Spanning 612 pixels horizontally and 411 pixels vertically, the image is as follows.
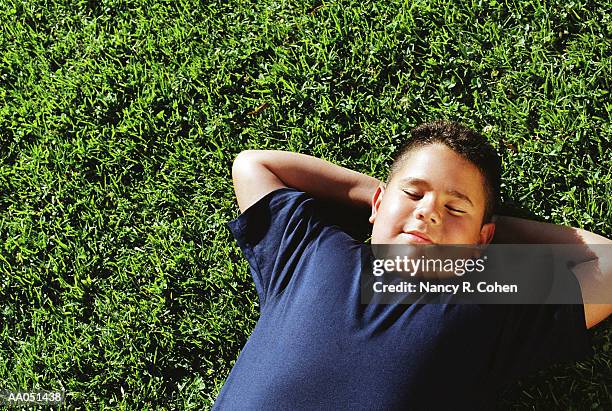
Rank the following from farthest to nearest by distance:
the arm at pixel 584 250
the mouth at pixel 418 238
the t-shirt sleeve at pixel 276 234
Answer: the t-shirt sleeve at pixel 276 234 → the arm at pixel 584 250 → the mouth at pixel 418 238

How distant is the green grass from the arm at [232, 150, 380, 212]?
0.31 meters

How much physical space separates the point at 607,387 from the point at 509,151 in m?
1.26

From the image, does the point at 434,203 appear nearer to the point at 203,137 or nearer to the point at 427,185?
the point at 427,185

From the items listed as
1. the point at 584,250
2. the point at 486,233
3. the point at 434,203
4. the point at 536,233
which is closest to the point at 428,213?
the point at 434,203

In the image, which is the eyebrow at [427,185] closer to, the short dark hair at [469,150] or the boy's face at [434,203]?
the boy's face at [434,203]

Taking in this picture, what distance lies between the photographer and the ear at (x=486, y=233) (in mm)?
3104

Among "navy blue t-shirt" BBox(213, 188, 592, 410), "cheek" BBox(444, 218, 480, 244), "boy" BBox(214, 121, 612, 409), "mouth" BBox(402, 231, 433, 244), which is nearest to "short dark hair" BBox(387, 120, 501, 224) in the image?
"boy" BBox(214, 121, 612, 409)

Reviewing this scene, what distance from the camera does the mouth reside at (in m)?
2.88

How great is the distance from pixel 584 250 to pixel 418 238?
0.88m

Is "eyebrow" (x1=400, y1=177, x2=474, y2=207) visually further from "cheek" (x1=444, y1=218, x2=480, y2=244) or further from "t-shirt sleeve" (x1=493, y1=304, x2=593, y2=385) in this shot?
"t-shirt sleeve" (x1=493, y1=304, x2=593, y2=385)

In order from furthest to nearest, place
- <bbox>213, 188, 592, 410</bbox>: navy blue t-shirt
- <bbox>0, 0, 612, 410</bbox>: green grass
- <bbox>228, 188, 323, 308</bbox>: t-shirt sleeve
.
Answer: <bbox>0, 0, 612, 410</bbox>: green grass, <bbox>228, 188, 323, 308</bbox>: t-shirt sleeve, <bbox>213, 188, 592, 410</bbox>: navy blue t-shirt

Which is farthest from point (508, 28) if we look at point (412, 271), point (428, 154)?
point (412, 271)

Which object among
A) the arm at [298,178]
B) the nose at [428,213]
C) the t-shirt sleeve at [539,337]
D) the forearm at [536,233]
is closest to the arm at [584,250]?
the forearm at [536,233]

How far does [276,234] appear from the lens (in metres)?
3.14
